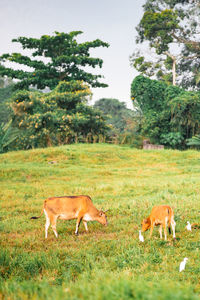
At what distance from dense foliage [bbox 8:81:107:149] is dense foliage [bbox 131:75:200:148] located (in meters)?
5.76

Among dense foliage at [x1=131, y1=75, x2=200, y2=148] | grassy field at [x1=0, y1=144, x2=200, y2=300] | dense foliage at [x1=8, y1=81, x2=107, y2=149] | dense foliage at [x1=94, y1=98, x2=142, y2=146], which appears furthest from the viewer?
dense foliage at [x1=94, y1=98, x2=142, y2=146]

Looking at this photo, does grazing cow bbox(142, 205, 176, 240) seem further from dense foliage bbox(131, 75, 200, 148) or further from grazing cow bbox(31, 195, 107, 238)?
dense foliage bbox(131, 75, 200, 148)

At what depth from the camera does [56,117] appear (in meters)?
27.7

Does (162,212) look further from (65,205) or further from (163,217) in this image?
(65,205)

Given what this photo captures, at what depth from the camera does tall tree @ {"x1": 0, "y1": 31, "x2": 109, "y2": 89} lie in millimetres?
31438

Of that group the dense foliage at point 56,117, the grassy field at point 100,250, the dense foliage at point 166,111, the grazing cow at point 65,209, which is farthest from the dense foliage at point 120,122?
the grazing cow at point 65,209

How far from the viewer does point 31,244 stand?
5.60 m

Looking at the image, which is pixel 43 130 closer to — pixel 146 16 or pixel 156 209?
pixel 146 16

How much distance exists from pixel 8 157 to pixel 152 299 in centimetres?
2088

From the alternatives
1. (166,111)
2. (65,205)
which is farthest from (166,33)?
(65,205)

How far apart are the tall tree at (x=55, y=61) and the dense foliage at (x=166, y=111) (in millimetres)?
4936

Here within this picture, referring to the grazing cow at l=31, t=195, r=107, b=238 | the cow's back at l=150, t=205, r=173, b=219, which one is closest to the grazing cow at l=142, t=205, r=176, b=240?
the cow's back at l=150, t=205, r=173, b=219

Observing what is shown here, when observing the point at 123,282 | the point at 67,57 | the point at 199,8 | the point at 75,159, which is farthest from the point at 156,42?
the point at 123,282

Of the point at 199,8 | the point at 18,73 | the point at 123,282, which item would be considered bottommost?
the point at 123,282
